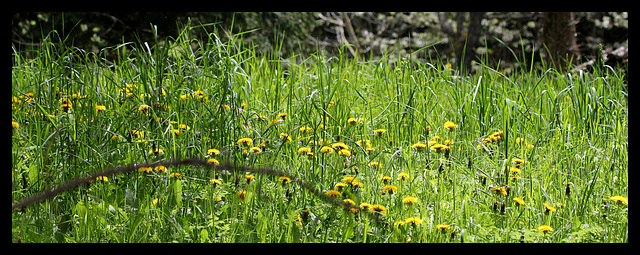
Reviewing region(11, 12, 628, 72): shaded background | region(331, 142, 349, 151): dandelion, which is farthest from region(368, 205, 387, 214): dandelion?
region(11, 12, 628, 72): shaded background

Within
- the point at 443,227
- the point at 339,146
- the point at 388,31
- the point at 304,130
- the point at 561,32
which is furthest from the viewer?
the point at 388,31

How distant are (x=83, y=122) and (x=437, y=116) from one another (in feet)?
7.42

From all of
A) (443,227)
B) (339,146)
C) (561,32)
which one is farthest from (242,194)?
(561,32)

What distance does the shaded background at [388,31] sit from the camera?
267 inches

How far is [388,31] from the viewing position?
15289 mm

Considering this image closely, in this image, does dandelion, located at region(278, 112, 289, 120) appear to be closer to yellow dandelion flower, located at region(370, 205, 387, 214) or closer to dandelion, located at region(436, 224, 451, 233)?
yellow dandelion flower, located at region(370, 205, 387, 214)

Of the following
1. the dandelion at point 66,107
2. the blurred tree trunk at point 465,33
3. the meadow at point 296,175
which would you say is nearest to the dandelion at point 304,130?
the meadow at point 296,175

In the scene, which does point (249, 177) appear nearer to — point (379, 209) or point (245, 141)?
point (245, 141)

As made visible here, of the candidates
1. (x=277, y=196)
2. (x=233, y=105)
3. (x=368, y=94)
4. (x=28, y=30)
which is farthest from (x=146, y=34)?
(x=277, y=196)

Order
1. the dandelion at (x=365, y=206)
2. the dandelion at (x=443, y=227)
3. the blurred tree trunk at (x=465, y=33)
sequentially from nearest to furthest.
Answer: the dandelion at (x=443, y=227) < the dandelion at (x=365, y=206) < the blurred tree trunk at (x=465, y=33)

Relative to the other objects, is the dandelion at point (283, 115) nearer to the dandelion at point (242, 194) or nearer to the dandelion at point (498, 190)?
the dandelion at point (242, 194)

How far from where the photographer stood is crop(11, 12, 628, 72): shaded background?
267 inches

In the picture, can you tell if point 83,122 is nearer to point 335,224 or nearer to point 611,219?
point 335,224

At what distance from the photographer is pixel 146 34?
8.87 m
